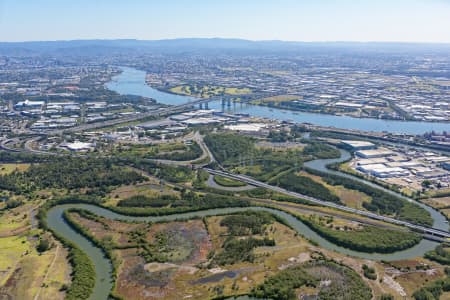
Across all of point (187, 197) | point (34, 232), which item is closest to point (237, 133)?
point (187, 197)

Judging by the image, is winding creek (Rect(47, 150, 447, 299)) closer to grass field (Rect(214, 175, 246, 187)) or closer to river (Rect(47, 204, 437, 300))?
river (Rect(47, 204, 437, 300))

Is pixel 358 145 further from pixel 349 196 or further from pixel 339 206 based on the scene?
pixel 339 206

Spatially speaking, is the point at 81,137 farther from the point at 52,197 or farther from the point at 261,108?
the point at 261,108

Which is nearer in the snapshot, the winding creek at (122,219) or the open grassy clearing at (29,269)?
the open grassy clearing at (29,269)

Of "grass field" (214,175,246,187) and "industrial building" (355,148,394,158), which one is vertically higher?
"industrial building" (355,148,394,158)

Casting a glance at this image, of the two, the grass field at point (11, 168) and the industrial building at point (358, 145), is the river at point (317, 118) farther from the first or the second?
the grass field at point (11, 168)

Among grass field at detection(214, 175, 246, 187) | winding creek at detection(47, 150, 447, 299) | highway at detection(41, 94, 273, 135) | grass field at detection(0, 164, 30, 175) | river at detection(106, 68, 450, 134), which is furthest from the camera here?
river at detection(106, 68, 450, 134)

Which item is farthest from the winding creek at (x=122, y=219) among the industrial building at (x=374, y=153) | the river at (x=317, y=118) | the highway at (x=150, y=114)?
the river at (x=317, y=118)

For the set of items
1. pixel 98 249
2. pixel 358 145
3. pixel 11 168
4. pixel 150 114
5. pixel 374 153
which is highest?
pixel 358 145

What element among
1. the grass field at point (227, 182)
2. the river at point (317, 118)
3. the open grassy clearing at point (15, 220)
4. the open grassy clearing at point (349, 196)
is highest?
the open grassy clearing at point (15, 220)

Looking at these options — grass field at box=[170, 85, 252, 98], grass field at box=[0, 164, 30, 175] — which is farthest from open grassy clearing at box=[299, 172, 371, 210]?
grass field at box=[170, 85, 252, 98]

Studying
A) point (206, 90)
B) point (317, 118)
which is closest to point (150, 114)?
point (206, 90)
